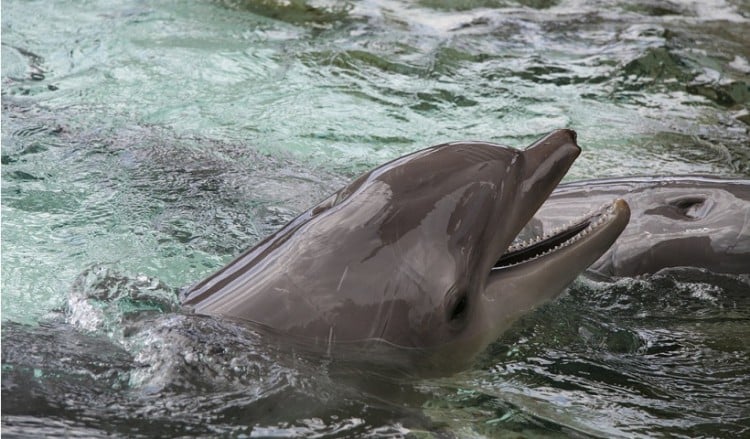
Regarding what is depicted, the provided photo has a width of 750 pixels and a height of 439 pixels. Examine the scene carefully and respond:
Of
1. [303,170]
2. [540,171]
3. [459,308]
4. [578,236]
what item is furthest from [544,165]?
[303,170]

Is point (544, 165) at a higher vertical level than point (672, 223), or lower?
higher

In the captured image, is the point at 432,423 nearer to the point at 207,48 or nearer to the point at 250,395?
the point at 250,395

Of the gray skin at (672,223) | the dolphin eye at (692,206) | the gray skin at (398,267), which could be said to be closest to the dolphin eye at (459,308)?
the gray skin at (398,267)

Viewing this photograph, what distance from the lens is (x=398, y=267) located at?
4.30 metres

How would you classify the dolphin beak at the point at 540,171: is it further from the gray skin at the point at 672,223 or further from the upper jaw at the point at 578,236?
the gray skin at the point at 672,223

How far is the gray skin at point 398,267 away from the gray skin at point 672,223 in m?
1.50

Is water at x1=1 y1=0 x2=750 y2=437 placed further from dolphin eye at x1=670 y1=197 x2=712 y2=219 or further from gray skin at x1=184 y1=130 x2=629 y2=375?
dolphin eye at x1=670 y1=197 x2=712 y2=219

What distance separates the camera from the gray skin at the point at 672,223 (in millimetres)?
5805

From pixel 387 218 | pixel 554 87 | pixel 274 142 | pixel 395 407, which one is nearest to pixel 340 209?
pixel 387 218

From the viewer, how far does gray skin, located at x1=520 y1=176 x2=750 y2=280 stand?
229 inches

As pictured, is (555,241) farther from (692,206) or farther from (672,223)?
(692,206)

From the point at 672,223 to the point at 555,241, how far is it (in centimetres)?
138

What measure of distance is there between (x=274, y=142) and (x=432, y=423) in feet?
14.4

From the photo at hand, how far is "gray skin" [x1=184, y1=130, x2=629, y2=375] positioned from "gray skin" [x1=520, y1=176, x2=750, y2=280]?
150cm
